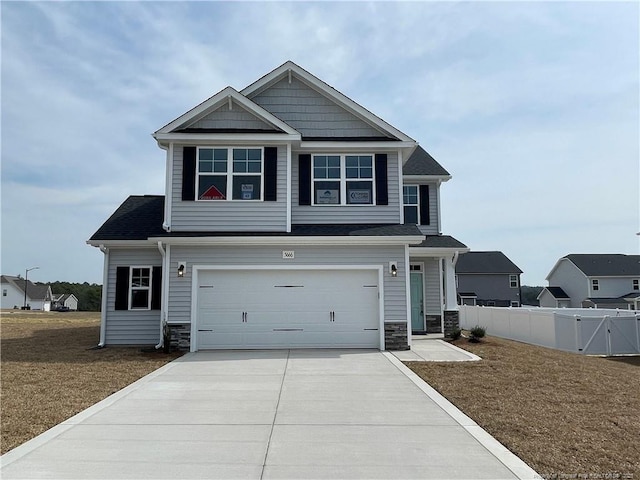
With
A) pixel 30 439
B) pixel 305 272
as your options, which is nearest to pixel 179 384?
pixel 30 439

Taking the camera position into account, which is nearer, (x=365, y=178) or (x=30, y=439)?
(x=30, y=439)

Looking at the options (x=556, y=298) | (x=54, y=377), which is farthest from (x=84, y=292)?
(x=54, y=377)

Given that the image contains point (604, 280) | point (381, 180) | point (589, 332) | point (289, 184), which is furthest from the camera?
point (604, 280)

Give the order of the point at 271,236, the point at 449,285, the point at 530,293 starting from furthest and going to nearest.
A: the point at 530,293
the point at 449,285
the point at 271,236

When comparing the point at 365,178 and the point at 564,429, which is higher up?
the point at 365,178

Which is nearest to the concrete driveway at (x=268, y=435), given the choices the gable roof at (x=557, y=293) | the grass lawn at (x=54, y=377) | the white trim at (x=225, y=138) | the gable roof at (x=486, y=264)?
the grass lawn at (x=54, y=377)

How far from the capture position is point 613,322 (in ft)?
53.3

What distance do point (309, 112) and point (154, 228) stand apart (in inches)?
228

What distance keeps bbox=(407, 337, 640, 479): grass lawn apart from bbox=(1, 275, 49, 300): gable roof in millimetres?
80764

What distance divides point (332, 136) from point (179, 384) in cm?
855

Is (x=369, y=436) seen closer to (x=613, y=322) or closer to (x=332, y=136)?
(x=332, y=136)

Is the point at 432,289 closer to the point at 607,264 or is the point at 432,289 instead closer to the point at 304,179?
the point at 304,179

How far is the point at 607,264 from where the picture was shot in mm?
45094

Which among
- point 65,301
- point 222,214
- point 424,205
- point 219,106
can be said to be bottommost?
point 65,301
